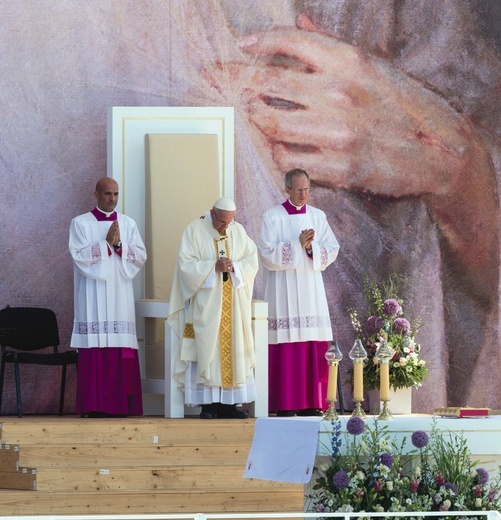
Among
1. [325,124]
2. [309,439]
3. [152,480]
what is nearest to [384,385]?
[309,439]

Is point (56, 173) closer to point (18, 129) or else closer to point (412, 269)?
point (18, 129)

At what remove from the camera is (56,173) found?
40.4ft

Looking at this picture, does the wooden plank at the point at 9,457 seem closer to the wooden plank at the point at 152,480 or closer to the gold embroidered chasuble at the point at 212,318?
the wooden plank at the point at 152,480

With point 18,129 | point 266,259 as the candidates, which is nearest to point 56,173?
point 18,129

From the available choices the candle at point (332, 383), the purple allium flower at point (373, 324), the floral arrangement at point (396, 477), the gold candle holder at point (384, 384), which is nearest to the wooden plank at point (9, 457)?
the candle at point (332, 383)

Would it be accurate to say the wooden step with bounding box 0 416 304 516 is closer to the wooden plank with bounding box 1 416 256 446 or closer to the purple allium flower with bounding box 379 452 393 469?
the wooden plank with bounding box 1 416 256 446

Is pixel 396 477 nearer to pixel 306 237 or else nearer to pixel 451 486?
pixel 451 486

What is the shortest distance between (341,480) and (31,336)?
4694 millimetres

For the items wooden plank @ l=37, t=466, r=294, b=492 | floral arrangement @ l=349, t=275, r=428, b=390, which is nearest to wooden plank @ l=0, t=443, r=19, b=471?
wooden plank @ l=37, t=466, r=294, b=492

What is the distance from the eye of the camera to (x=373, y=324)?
38.1 ft

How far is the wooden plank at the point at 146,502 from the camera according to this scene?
354 inches

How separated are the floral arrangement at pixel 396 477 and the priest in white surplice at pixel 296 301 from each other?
308 cm

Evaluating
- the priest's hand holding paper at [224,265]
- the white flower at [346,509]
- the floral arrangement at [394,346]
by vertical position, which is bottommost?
the white flower at [346,509]

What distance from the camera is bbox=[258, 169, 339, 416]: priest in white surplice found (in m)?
11.1
